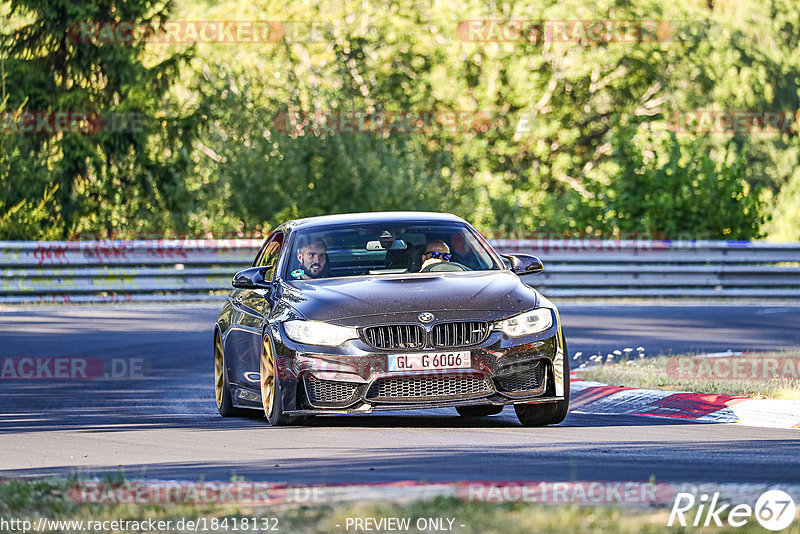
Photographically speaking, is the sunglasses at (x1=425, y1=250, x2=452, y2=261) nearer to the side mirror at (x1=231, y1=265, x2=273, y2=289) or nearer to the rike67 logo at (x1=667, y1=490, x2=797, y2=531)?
the side mirror at (x1=231, y1=265, x2=273, y2=289)

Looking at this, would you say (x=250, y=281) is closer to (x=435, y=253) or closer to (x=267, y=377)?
(x=267, y=377)

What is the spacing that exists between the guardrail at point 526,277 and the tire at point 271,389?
1342 cm

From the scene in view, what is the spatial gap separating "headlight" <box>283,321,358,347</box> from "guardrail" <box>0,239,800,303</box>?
14.1m

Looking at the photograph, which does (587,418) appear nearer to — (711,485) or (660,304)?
(711,485)

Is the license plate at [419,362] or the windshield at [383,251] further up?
the windshield at [383,251]

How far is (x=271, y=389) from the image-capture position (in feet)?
35.5

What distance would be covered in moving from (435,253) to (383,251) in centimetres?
38

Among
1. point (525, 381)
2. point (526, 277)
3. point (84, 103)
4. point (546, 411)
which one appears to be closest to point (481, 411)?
point (546, 411)

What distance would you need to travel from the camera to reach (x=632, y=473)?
7.94 metres

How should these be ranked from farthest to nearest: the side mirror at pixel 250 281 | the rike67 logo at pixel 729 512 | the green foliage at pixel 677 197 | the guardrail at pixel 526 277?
1. the green foliage at pixel 677 197
2. the guardrail at pixel 526 277
3. the side mirror at pixel 250 281
4. the rike67 logo at pixel 729 512

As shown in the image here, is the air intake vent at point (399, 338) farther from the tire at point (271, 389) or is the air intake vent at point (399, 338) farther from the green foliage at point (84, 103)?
the green foliage at point (84, 103)

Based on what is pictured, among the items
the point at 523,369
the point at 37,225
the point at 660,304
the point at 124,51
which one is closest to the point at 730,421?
the point at 523,369

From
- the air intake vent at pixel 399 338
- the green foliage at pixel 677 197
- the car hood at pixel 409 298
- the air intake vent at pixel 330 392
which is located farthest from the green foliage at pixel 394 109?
the air intake vent at pixel 399 338

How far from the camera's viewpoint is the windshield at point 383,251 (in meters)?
11.5
